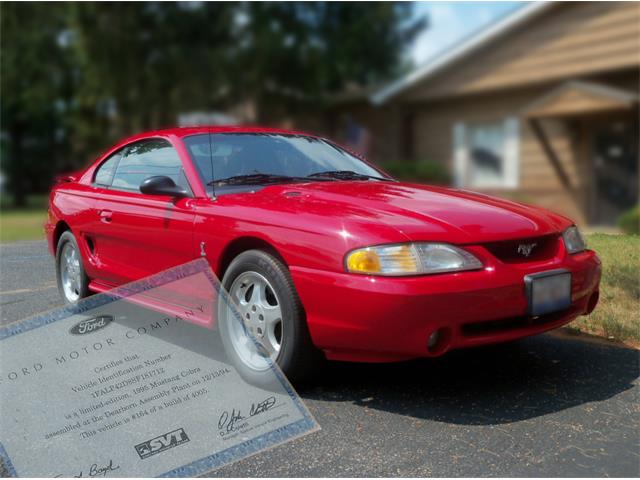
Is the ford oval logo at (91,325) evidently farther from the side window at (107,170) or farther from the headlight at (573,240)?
the headlight at (573,240)

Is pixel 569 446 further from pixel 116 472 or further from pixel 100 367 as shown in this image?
pixel 100 367

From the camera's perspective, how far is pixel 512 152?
50.5ft

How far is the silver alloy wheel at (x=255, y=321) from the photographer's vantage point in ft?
12.2

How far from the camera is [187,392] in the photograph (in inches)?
142

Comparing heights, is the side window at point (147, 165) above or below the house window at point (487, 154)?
above

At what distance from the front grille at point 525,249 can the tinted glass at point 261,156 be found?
149 centimetres

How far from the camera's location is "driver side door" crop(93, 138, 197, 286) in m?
4.23

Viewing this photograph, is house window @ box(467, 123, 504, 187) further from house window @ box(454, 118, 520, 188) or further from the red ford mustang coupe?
the red ford mustang coupe

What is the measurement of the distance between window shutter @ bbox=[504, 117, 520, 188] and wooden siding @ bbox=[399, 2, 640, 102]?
0.81 meters

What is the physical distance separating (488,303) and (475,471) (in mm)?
821

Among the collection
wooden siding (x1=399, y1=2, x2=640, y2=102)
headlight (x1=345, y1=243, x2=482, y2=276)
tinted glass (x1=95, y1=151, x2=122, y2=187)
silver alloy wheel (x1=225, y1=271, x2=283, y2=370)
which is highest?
wooden siding (x1=399, y1=2, x2=640, y2=102)

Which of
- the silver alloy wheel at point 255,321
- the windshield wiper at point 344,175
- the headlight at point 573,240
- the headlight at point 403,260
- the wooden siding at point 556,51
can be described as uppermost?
the wooden siding at point 556,51
